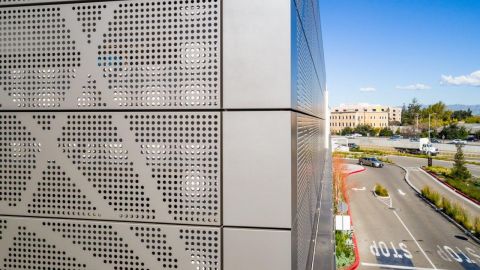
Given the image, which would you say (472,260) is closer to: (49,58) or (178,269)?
(178,269)

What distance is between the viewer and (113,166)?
3.93 meters

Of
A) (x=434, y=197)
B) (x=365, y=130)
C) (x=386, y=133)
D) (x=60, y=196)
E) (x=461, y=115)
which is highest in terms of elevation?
(x=461, y=115)

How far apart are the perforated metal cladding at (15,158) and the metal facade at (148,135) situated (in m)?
0.01

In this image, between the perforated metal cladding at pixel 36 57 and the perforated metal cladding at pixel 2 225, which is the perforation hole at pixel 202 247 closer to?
the perforated metal cladding at pixel 36 57

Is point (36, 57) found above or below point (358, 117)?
below

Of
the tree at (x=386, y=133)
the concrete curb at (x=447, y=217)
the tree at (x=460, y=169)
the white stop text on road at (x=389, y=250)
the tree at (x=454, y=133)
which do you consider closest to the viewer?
the white stop text on road at (x=389, y=250)

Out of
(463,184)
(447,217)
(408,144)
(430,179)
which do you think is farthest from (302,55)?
(408,144)

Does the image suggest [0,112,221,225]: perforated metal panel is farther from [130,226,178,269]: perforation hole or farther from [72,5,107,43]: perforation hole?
[72,5,107,43]: perforation hole

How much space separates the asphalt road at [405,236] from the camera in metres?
17.8

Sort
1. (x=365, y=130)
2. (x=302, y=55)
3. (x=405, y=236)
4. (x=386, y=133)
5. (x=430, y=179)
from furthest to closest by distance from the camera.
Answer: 1. (x=365, y=130)
2. (x=386, y=133)
3. (x=430, y=179)
4. (x=405, y=236)
5. (x=302, y=55)

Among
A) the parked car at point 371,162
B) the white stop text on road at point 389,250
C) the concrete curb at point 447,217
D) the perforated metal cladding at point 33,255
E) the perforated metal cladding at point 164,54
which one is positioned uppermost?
the perforated metal cladding at point 164,54

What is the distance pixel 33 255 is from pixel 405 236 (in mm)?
21341

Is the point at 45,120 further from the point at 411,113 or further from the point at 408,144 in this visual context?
the point at 411,113

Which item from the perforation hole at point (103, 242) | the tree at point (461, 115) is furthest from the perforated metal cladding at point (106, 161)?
the tree at point (461, 115)
